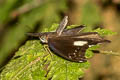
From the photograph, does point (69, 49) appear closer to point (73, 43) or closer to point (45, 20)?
point (73, 43)

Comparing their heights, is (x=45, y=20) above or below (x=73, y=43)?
below

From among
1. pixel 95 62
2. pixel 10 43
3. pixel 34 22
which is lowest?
pixel 95 62

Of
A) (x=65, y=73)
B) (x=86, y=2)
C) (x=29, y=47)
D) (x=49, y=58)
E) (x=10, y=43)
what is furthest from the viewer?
(x=10, y=43)

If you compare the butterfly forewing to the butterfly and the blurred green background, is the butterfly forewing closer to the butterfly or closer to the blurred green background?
the butterfly

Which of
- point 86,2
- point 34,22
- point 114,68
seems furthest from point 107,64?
point 34,22

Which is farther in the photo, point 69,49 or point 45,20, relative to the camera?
point 45,20

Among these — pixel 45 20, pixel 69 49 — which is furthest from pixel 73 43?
pixel 45 20

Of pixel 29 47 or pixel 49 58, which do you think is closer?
pixel 49 58

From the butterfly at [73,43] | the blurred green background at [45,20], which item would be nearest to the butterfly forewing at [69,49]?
the butterfly at [73,43]

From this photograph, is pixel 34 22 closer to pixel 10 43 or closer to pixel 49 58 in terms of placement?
pixel 10 43

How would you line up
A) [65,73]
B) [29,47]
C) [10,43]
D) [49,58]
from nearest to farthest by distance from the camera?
[65,73] < [49,58] < [29,47] < [10,43]
